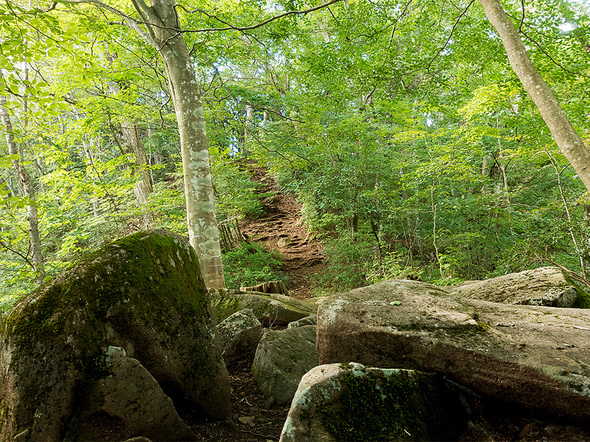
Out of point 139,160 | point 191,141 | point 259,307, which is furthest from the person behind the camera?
point 139,160

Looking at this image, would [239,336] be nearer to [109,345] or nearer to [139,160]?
[109,345]

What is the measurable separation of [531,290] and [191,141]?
5.61 m

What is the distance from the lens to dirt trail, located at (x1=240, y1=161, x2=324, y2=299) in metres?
12.0

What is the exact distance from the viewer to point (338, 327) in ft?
8.43

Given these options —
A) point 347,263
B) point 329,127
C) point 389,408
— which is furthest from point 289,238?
point 389,408

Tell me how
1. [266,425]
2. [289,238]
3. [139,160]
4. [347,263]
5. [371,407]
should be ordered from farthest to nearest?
[289,238] < [139,160] < [347,263] < [266,425] < [371,407]

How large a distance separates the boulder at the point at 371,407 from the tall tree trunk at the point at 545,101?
3509 millimetres

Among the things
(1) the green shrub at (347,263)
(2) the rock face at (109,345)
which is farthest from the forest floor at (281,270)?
(1) the green shrub at (347,263)

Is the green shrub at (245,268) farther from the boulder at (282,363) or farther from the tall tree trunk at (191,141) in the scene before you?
the boulder at (282,363)

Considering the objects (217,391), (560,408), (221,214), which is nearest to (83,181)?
(221,214)

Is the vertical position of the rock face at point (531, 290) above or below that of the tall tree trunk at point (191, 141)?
below

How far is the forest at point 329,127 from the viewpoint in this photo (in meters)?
5.76

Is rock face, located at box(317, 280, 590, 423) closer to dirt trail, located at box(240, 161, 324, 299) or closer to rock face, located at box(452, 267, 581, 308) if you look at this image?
rock face, located at box(452, 267, 581, 308)

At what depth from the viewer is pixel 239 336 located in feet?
13.3
